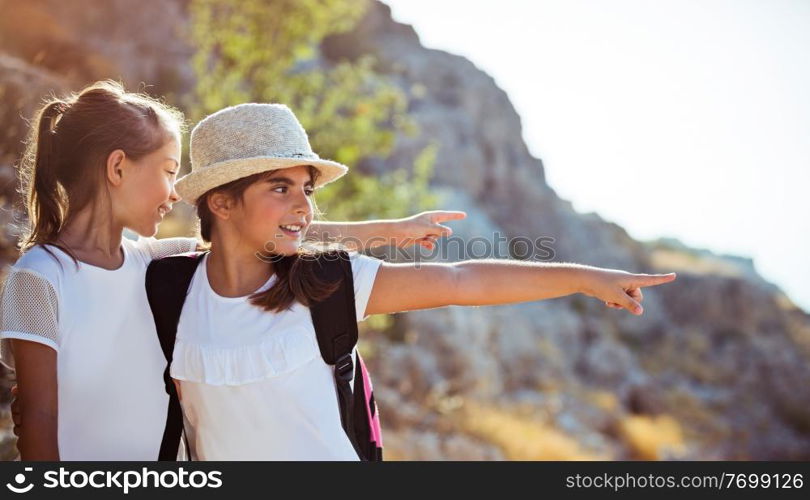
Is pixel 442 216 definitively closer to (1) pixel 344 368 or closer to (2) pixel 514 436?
(1) pixel 344 368

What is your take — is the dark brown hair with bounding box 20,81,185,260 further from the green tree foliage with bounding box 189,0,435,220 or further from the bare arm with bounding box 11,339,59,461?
the green tree foliage with bounding box 189,0,435,220

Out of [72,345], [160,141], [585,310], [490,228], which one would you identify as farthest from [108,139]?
[585,310]

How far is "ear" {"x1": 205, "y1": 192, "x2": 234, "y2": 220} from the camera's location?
7.94 ft

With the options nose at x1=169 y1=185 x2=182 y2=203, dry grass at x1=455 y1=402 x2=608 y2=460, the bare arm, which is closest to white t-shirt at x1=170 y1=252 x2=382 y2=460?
the bare arm

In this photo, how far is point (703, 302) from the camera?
2688 centimetres

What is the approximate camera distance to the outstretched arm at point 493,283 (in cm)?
209

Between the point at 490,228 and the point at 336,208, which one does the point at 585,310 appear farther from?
the point at 336,208

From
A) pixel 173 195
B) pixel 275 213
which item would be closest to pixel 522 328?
pixel 173 195

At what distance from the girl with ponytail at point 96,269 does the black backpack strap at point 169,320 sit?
27 mm

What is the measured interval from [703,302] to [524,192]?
22.7 feet

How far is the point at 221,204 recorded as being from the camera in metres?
2.43

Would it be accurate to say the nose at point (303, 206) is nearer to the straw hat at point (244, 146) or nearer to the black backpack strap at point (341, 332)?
the straw hat at point (244, 146)

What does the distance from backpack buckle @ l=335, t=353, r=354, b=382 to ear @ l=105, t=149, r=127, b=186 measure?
842mm
